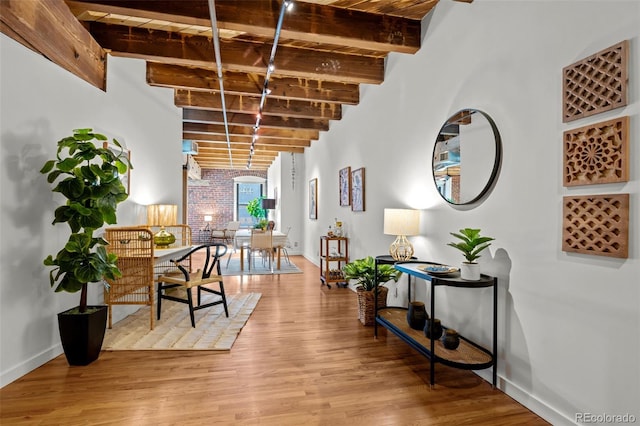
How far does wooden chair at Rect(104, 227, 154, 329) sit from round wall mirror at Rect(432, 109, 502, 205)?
2812 millimetres

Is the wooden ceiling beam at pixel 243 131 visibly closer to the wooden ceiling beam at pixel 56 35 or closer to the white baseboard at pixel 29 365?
the wooden ceiling beam at pixel 56 35

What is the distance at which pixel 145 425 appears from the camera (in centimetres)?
183

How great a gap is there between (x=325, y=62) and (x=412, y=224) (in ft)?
7.46

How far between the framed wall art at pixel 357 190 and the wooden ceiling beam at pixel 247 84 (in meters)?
1.10

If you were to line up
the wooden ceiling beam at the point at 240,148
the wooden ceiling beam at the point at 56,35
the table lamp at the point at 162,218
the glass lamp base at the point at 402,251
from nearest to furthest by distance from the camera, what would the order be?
the wooden ceiling beam at the point at 56,35 < the glass lamp base at the point at 402,251 < the table lamp at the point at 162,218 < the wooden ceiling beam at the point at 240,148

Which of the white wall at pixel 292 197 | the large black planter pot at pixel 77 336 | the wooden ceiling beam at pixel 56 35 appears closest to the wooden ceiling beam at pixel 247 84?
the wooden ceiling beam at pixel 56 35

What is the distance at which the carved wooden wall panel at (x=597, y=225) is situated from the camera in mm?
1545

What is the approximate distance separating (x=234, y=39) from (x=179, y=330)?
3194mm

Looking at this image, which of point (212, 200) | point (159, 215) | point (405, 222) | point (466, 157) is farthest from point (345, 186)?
point (212, 200)

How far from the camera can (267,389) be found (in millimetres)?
2209

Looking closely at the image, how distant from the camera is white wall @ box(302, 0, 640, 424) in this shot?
1577 millimetres

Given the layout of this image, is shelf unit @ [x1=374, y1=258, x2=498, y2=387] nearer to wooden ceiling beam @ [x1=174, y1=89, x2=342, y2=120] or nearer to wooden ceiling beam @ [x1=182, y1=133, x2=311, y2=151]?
wooden ceiling beam @ [x1=174, y1=89, x2=342, y2=120]

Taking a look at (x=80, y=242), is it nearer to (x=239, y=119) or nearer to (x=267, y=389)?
(x=267, y=389)

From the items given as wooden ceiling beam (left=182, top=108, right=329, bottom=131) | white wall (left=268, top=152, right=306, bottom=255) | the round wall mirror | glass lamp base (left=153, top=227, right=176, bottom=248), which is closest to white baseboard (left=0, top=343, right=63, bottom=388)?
glass lamp base (left=153, top=227, right=176, bottom=248)
